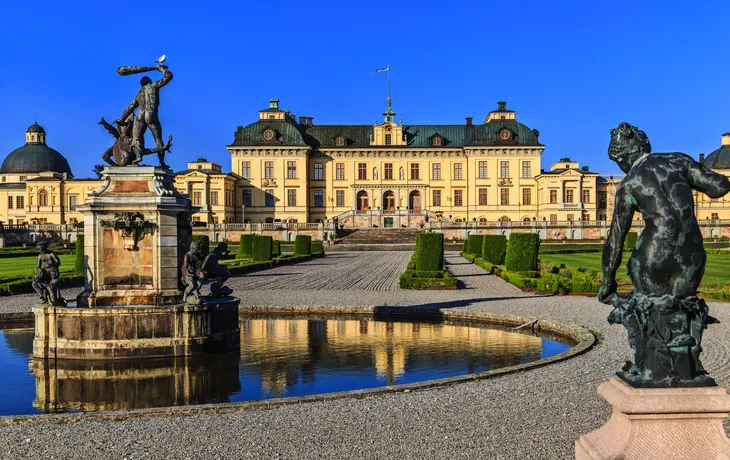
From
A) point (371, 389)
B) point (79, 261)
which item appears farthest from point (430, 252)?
point (371, 389)

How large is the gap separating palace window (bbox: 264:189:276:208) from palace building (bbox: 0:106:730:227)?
3.9 inches

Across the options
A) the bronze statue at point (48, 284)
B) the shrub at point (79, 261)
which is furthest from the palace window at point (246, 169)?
the bronze statue at point (48, 284)

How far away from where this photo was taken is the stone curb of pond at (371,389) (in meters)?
6.47

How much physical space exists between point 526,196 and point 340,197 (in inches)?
730

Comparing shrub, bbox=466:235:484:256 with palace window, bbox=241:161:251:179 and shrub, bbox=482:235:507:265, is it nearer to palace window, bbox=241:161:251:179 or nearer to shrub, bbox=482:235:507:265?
shrub, bbox=482:235:507:265

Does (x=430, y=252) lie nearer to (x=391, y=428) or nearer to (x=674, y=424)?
(x=391, y=428)

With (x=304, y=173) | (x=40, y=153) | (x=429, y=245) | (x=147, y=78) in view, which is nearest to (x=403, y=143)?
(x=304, y=173)

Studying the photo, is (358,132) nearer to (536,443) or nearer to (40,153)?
(40,153)

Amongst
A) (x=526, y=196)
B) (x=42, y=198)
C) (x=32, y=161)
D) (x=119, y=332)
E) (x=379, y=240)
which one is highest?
(x=32, y=161)

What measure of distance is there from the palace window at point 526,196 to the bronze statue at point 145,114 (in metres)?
61.2

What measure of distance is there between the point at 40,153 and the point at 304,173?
3392 cm

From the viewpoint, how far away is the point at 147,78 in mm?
10609

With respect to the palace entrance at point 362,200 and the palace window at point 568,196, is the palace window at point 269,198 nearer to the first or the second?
the palace entrance at point 362,200

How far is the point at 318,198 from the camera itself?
69.9 meters
